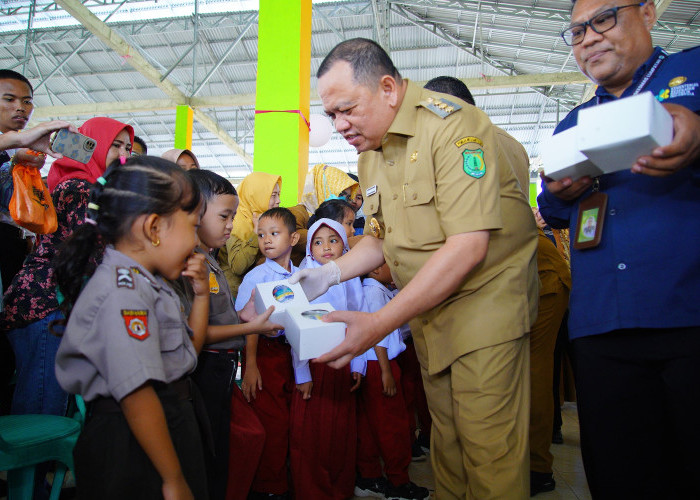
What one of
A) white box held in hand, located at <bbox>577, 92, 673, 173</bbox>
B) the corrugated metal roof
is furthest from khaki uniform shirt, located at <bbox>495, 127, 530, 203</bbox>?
the corrugated metal roof

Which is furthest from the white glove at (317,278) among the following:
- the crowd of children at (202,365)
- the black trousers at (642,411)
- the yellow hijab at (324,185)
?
the yellow hijab at (324,185)

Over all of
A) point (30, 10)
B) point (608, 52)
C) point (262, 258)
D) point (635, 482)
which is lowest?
point (635, 482)

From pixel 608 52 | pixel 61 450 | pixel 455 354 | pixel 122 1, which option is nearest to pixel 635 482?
pixel 455 354

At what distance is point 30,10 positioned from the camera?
8945 millimetres

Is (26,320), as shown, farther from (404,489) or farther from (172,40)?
(172,40)

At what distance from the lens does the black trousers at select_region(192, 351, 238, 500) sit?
1.73 metres

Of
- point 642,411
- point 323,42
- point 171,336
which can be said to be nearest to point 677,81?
point 642,411

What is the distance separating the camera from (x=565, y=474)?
2.72 m

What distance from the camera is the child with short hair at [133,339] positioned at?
3.68 ft

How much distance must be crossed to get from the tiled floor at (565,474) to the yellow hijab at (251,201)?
1.59 metres

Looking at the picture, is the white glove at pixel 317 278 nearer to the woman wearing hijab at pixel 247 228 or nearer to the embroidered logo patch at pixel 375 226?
the embroidered logo patch at pixel 375 226

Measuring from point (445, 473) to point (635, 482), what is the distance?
1.74 feet

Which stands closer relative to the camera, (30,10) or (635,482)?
(635,482)

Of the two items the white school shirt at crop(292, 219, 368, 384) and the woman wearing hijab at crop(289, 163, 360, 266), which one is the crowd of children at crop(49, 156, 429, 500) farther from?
the woman wearing hijab at crop(289, 163, 360, 266)
